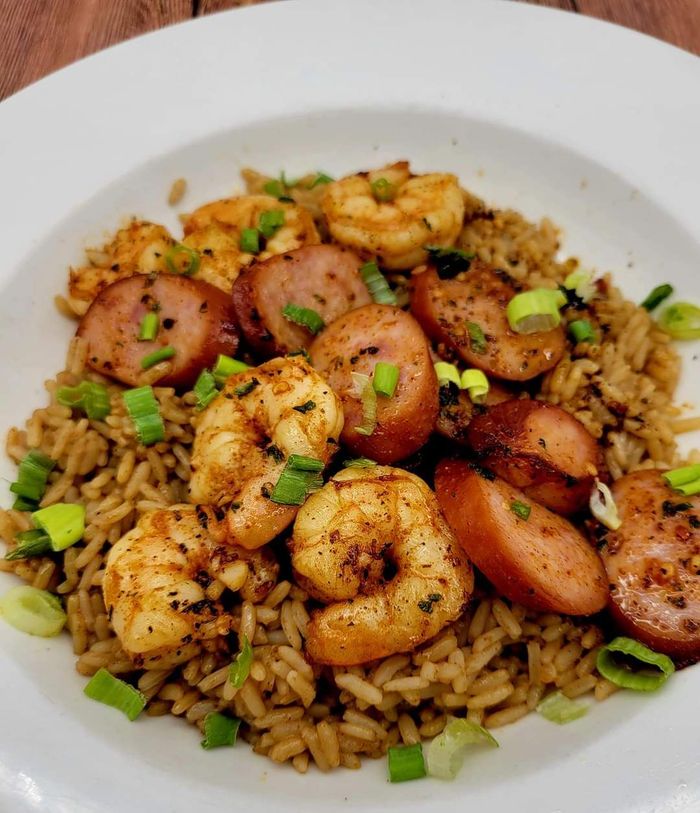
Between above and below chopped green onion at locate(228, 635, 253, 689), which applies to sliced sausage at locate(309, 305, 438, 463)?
above

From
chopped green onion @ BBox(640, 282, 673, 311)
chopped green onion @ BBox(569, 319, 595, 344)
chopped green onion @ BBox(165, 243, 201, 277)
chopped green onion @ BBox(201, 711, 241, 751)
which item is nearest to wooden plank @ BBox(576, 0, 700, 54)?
chopped green onion @ BBox(640, 282, 673, 311)

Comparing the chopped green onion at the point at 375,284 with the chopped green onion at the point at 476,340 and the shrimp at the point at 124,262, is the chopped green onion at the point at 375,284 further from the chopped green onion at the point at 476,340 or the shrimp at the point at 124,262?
the shrimp at the point at 124,262

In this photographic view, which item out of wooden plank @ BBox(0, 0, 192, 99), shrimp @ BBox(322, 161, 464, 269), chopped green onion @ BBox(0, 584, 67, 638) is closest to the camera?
chopped green onion @ BBox(0, 584, 67, 638)

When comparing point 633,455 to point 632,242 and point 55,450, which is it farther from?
point 55,450

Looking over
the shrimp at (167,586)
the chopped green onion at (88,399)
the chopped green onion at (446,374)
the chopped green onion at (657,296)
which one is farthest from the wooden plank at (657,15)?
the shrimp at (167,586)

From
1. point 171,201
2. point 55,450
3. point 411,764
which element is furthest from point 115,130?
point 411,764

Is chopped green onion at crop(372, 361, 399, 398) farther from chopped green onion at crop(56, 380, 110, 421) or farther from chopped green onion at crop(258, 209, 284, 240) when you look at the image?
chopped green onion at crop(56, 380, 110, 421)
